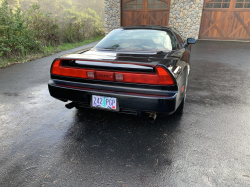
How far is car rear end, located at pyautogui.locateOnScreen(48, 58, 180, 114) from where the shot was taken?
1.97 metres

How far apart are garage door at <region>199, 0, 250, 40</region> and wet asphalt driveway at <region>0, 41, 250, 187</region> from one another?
10.1m

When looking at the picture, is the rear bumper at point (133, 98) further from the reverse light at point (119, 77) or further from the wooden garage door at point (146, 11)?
the wooden garage door at point (146, 11)

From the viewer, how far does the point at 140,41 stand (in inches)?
112

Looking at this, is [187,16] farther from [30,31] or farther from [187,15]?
[30,31]

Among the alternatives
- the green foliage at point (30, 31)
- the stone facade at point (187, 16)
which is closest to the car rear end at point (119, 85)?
the green foliage at point (30, 31)

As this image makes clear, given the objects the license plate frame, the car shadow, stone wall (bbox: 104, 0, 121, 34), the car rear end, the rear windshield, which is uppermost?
stone wall (bbox: 104, 0, 121, 34)

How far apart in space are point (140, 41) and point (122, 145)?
1.61 m

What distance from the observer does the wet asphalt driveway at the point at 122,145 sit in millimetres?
1703

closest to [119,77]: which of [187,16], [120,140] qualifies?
[120,140]

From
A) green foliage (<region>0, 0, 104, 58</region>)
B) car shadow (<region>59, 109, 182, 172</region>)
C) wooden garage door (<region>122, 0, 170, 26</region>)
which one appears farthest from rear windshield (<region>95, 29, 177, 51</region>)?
wooden garage door (<region>122, 0, 170, 26</region>)

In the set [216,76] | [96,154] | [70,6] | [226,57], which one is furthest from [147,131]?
[70,6]

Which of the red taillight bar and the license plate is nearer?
the red taillight bar

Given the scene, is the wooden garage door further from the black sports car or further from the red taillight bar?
the red taillight bar

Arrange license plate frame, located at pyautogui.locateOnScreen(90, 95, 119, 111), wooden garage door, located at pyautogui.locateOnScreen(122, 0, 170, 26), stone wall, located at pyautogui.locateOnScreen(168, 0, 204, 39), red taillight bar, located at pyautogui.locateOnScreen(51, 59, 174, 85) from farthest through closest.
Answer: wooden garage door, located at pyautogui.locateOnScreen(122, 0, 170, 26) < stone wall, located at pyautogui.locateOnScreen(168, 0, 204, 39) < license plate frame, located at pyautogui.locateOnScreen(90, 95, 119, 111) < red taillight bar, located at pyautogui.locateOnScreen(51, 59, 174, 85)
